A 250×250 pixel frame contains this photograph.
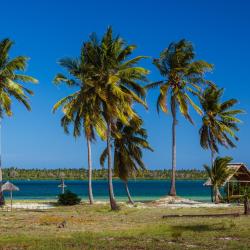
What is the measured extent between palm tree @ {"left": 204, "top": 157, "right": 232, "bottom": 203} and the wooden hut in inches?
22.8

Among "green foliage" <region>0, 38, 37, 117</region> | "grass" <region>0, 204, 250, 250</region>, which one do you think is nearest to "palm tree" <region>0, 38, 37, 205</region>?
"green foliage" <region>0, 38, 37, 117</region>

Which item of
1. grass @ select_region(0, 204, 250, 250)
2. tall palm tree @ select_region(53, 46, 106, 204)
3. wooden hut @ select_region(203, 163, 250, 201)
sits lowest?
grass @ select_region(0, 204, 250, 250)

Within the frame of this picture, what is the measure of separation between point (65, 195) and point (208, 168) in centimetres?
1250

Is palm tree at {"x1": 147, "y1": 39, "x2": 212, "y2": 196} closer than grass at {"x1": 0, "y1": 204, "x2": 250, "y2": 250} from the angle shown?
No

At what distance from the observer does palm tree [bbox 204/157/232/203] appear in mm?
43281

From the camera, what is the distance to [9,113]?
1527 inches

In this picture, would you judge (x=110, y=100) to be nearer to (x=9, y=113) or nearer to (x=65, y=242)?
(x=9, y=113)

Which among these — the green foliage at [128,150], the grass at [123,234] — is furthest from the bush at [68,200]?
the grass at [123,234]

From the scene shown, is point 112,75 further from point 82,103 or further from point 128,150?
point 128,150

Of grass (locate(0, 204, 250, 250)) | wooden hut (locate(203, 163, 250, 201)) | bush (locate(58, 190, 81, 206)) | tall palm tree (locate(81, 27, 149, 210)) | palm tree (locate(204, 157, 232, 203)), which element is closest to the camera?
grass (locate(0, 204, 250, 250))

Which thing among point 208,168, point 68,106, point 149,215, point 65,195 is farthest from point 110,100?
point 208,168

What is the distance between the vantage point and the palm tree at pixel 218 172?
142 ft

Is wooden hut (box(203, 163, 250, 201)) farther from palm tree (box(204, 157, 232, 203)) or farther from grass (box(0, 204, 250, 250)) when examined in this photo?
grass (box(0, 204, 250, 250))

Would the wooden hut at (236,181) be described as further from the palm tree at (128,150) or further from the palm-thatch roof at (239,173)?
the palm tree at (128,150)
